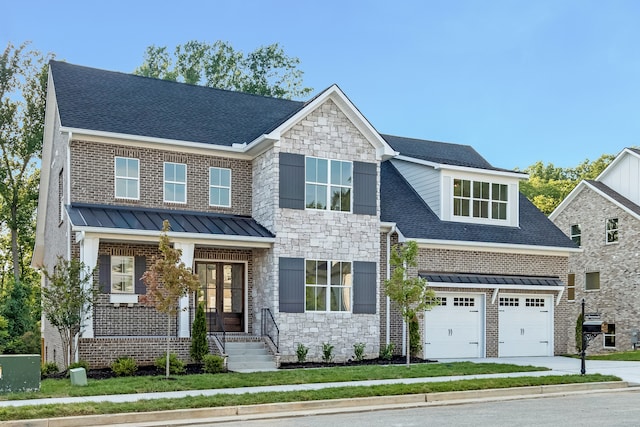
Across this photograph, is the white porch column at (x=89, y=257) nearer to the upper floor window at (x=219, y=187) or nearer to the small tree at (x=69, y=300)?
the small tree at (x=69, y=300)

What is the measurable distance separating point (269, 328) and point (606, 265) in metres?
20.3

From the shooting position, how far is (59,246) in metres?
23.7

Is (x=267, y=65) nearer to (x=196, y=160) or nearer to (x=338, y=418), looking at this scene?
(x=196, y=160)

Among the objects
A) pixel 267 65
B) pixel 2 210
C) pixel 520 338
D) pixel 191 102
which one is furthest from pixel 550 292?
pixel 2 210

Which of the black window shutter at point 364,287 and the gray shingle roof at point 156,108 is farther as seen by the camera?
the black window shutter at point 364,287

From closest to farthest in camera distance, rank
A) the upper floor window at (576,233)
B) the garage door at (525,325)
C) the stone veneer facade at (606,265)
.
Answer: the garage door at (525,325)
the stone veneer facade at (606,265)
the upper floor window at (576,233)

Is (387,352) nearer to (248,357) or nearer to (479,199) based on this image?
(248,357)

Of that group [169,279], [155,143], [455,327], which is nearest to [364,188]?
[455,327]

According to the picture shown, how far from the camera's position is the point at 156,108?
25.1 m

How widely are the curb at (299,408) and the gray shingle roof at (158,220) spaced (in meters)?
8.52

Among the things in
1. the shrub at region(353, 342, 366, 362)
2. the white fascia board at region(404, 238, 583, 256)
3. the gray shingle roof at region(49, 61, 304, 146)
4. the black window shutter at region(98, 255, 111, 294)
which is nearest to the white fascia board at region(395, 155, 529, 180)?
the white fascia board at region(404, 238, 583, 256)

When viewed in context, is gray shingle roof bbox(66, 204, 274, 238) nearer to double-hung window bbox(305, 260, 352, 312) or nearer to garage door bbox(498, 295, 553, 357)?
double-hung window bbox(305, 260, 352, 312)

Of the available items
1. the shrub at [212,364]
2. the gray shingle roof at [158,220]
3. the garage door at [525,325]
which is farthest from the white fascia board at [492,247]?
the shrub at [212,364]

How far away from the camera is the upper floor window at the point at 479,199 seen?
27.2 meters
